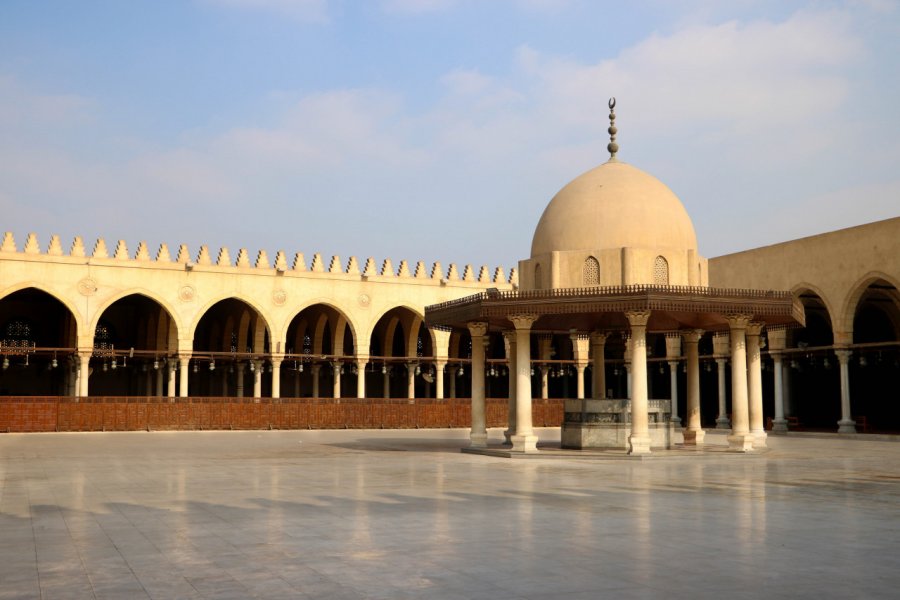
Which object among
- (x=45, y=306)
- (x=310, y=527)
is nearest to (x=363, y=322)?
(x=45, y=306)

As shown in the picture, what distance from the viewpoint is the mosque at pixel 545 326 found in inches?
807

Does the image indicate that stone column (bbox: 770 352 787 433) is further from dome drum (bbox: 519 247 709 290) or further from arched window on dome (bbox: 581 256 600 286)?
arched window on dome (bbox: 581 256 600 286)

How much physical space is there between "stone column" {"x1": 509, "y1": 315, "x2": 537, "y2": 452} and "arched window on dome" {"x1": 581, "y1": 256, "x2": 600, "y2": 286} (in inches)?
56.3

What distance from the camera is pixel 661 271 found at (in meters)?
20.6

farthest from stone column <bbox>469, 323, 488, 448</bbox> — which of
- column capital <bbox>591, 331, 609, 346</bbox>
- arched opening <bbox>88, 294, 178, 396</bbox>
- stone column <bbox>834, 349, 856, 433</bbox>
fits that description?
arched opening <bbox>88, 294, 178, 396</bbox>

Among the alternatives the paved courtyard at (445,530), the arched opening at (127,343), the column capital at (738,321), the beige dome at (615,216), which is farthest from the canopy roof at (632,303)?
the arched opening at (127,343)

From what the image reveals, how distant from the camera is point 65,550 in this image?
25.5 feet

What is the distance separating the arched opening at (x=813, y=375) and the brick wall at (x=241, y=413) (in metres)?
9.32

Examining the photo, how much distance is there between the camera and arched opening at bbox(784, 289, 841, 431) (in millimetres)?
35312

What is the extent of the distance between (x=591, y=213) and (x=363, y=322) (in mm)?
19146

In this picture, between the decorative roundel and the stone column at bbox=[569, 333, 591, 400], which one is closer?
the decorative roundel

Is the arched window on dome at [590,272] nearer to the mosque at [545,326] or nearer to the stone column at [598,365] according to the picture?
the mosque at [545,326]

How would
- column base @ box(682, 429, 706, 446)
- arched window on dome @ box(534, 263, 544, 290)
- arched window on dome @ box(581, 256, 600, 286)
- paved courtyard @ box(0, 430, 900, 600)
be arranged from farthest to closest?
column base @ box(682, 429, 706, 446) < arched window on dome @ box(534, 263, 544, 290) < arched window on dome @ box(581, 256, 600, 286) < paved courtyard @ box(0, 430, 900, 600)

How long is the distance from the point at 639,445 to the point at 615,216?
4.90m
